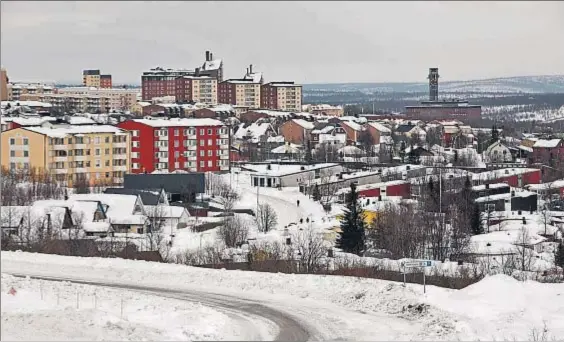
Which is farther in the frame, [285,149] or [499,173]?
[285,149]

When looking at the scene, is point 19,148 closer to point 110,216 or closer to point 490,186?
point 110,216

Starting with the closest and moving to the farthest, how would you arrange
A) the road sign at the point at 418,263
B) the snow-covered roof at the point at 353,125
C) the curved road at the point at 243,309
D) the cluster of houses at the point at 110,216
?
the curved road at the point at 243,309
the road sign at the point at 418,263
the cluster of houses at the point at 110,216
the snow-covered roof at the point at 353,125

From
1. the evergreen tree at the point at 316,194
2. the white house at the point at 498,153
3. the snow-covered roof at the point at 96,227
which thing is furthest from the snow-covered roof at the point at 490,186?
the white house at the point at 498,153

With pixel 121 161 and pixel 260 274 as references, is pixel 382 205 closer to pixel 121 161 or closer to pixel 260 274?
pixel 121 161

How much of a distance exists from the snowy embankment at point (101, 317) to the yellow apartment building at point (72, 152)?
8295mm

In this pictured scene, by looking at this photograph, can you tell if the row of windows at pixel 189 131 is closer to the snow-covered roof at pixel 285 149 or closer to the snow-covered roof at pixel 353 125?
the snow-covered roof at pixel 285 149

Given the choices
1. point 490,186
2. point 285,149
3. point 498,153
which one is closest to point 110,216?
point 490,186

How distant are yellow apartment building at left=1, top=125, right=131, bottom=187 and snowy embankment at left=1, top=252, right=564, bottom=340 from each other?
747cm

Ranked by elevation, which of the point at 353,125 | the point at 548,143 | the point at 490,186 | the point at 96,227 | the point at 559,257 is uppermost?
the point at 353,125

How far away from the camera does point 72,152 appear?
12.3m

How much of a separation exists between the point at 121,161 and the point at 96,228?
5.60 m

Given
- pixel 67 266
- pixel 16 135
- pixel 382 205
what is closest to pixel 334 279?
pixel 67 266

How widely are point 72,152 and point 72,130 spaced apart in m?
0.48

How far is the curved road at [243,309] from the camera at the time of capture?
3020mm
